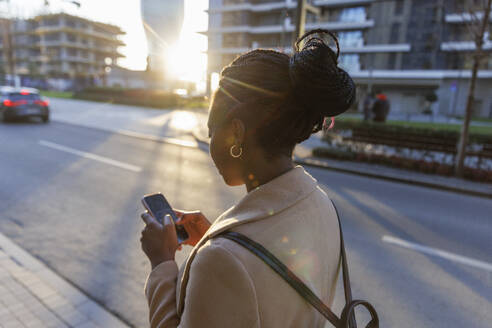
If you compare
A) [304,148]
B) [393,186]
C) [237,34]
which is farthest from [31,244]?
[237,34]

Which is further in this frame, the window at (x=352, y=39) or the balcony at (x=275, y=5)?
the window at (x=352, y=39)

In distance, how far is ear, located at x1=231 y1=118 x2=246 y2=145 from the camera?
0.98m

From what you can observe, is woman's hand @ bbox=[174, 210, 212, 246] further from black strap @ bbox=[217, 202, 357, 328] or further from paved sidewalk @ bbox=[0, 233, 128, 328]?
paved sidewalk @ bbox=[0, 233, 128, 328]

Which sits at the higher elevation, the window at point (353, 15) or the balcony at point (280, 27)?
the window at point (353, 15)

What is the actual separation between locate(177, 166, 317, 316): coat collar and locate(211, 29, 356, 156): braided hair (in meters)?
0.12

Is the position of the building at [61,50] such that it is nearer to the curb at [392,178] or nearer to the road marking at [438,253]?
the curb at [392,178]

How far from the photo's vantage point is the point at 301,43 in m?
1.17

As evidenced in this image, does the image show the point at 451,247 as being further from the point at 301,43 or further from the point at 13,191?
the point at 13,191

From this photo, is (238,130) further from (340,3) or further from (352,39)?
(340,3)

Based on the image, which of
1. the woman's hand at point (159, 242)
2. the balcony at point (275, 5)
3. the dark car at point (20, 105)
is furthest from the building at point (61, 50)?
the woman's hand at point (159, 242)

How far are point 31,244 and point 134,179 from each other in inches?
127

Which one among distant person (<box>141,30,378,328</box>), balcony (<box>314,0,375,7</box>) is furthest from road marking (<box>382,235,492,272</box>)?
balcony (<box>314,0,375,7</box>)

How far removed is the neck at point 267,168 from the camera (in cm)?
103

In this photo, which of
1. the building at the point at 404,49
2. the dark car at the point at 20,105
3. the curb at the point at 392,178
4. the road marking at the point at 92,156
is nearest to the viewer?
the curb at the point at 392,178
